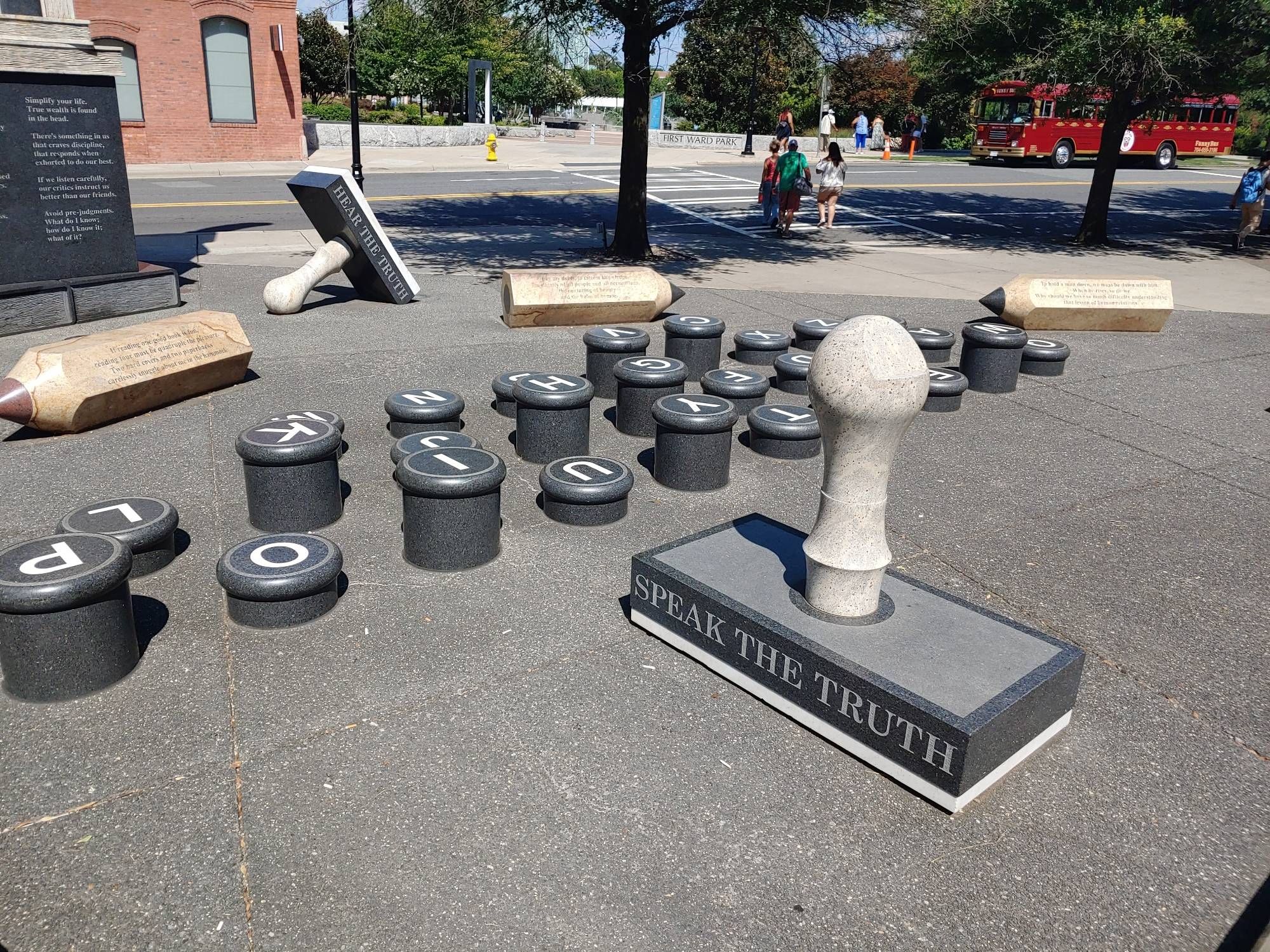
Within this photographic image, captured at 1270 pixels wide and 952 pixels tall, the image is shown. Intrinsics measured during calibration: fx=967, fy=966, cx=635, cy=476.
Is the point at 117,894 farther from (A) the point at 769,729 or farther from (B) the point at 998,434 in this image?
(B) the point at 998,434

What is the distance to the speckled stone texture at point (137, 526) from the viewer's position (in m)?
5.09

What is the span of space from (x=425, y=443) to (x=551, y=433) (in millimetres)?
1015

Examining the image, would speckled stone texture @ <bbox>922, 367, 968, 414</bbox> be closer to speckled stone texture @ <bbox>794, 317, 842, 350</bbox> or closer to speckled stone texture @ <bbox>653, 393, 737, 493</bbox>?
speckled stone texture @ <bbox>794, 317, 842, 350</bbox>

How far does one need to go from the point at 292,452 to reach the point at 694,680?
2.71 meters

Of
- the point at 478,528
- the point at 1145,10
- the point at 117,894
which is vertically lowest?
the point at 117,894

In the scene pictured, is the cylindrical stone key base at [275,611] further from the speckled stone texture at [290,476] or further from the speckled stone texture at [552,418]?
the speckled stone texture at [552,418]

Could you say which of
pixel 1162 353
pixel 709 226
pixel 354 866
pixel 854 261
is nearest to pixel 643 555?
pixel 354 866

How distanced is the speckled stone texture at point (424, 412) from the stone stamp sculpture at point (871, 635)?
275 centimetres

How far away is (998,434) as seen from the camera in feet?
26.5

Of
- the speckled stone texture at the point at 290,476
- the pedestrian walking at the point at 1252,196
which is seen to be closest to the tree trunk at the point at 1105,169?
the pedestrian walking at the point at 1252,196

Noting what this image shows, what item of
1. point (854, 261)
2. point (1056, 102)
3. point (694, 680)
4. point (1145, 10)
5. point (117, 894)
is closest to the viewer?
point (117, 894)

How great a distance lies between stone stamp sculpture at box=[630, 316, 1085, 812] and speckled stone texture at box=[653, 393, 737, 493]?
5.97 ft

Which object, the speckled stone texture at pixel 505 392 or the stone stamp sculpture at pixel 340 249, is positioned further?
the stone stamp sculpture at pixel 340 249

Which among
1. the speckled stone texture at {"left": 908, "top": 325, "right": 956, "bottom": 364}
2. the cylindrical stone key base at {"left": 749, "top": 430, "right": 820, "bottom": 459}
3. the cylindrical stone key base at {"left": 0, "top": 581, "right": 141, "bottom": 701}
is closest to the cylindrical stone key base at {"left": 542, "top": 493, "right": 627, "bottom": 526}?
the cylindrical stone key base at {"left": 749, "top": 430, "right": 820, "bottom": 459}
